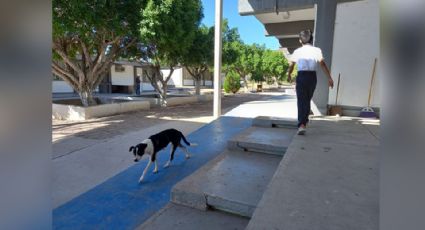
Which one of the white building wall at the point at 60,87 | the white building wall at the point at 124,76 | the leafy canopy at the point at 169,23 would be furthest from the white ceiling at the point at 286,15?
the white building wall at the point at 124,76

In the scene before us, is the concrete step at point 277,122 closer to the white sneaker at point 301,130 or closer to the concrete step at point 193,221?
the white sneaker at point 301,130

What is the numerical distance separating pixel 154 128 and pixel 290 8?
5531mm

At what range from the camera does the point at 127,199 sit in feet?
11.9

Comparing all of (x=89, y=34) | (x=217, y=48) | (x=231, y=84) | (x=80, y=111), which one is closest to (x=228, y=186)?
(x=217, y=48)

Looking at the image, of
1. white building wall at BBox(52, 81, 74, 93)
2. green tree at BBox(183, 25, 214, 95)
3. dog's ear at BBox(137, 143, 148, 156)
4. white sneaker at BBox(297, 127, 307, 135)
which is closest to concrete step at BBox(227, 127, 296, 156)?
white sneaker at BBox(297, 127, 307, 135)

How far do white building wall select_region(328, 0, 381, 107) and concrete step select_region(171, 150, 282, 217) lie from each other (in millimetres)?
3697

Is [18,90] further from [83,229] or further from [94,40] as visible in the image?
[94,40]

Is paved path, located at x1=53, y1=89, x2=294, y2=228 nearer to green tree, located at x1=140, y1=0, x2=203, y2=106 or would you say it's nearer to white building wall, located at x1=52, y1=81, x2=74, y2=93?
green tree, located at x1=140, y1=0, x2=203, y2=106

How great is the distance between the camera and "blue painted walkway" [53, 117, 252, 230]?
3133 mm

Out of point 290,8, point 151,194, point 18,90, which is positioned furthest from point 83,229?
point 290,8

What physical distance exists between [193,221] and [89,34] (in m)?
10.5

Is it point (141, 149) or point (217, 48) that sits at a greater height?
point (217, 48)

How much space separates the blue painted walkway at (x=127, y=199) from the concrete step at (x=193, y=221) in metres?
0.46

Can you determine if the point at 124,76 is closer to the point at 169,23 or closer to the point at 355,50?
the point at 169,23
